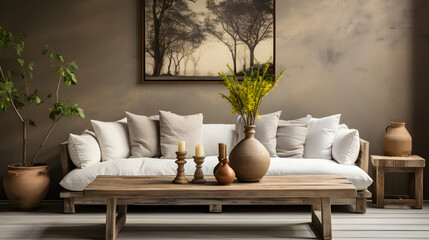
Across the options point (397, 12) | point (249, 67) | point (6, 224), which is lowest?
point (6, 224)

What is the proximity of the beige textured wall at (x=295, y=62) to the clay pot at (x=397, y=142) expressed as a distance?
460 mm

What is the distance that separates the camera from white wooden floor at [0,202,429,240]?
336cm

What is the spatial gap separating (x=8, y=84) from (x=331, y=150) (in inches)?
126

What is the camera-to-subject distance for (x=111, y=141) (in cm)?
445

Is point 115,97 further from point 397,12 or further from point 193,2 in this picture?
point 397,12

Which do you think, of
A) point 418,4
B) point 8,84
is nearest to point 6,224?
point 8,84

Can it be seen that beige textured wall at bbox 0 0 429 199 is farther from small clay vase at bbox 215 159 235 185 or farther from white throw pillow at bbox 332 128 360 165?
small clay vase at bbox 215 159 235 185

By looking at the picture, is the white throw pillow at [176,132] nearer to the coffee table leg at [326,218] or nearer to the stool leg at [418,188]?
the coffee table leg at [326,218]

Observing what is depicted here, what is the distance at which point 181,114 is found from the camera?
502cm

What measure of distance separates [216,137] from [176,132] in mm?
451

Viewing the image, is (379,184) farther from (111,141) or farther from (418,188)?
(111,141)

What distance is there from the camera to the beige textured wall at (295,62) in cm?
490

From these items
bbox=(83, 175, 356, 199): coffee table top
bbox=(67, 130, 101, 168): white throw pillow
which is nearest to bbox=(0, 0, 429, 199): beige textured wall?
bbox=(67, 130, 101, 168): white throw pillow

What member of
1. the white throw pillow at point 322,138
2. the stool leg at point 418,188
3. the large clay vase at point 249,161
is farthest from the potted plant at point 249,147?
the stool leg at point 418,188
